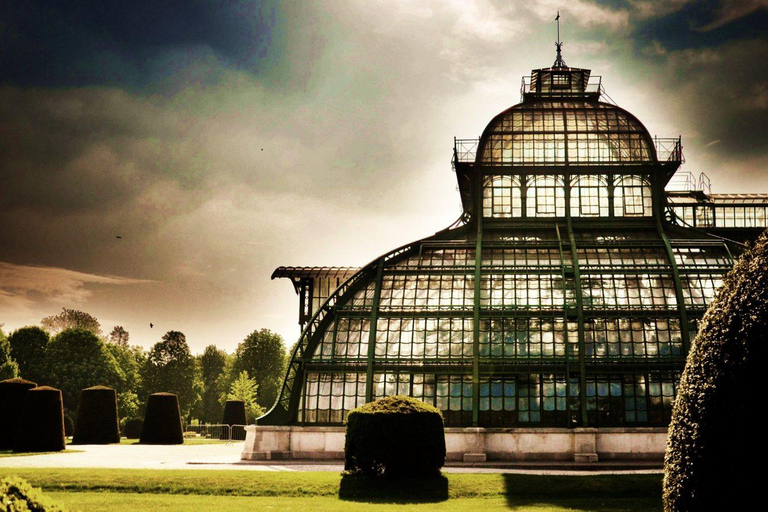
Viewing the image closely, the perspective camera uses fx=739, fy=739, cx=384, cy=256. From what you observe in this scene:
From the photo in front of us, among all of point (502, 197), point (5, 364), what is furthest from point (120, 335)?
point (502, 197)

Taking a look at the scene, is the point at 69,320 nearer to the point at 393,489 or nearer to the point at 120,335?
the point at 120,335

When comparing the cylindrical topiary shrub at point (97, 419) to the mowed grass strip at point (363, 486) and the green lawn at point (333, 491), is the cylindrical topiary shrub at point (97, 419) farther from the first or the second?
the mowed grass strip at point (363, 486)

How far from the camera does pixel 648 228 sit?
1933 inches

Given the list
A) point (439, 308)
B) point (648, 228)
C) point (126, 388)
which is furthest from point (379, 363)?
point (126, 388)

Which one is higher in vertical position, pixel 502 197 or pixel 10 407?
pixel 502 197

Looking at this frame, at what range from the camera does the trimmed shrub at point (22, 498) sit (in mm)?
11328

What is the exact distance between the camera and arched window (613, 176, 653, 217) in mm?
49875

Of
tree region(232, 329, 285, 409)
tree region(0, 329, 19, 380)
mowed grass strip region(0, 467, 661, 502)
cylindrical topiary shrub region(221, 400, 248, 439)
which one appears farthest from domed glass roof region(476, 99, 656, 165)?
tree region(232, 329, 285, 409)

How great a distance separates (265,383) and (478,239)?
81.0 metres

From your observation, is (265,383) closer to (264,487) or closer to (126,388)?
(126,388)

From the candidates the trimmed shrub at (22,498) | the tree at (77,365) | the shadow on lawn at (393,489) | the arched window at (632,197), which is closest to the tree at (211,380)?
the tree at (77,365)

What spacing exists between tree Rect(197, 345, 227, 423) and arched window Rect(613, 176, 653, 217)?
88944 mm

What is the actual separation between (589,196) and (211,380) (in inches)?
4245

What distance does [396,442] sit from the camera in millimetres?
30375
